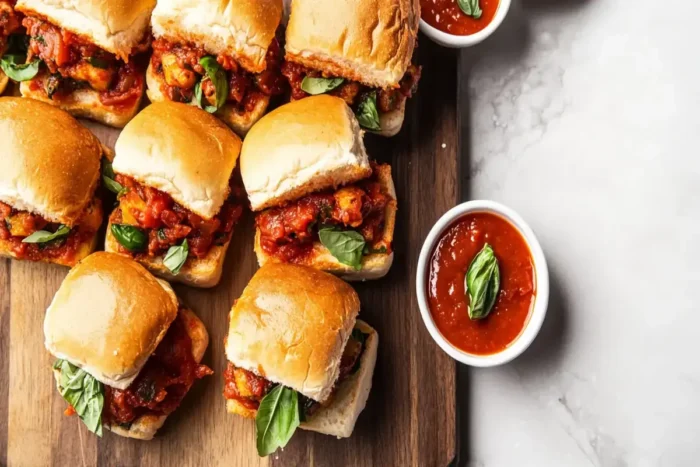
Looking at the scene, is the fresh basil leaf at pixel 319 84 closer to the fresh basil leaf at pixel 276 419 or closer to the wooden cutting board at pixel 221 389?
the wooden cutting board at pixel 221 389

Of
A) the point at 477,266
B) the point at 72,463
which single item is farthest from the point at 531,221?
the point at 72,463

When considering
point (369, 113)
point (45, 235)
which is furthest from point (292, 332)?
point (45, 235)

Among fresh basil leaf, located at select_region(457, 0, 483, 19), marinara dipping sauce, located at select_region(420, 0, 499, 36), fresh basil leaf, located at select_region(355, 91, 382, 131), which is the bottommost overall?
fresh basil leaf, located at select_region(355, 91, 382, 131)

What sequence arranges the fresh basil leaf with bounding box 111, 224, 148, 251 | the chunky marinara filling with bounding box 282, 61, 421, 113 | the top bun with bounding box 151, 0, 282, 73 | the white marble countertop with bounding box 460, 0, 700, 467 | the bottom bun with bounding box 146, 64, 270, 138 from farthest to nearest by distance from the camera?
the white marble countertop with bounding box 460, 0, 700, 467 < the bottom bun with bounding box 146, 64, 270, 138 < the chunky marinara filling with bounding box 282, 61, 421, 113 < the fresh basil leaf with bounding box 111, 224, 148, 251 < the top bun with bounding box 151, 0, 282, 73

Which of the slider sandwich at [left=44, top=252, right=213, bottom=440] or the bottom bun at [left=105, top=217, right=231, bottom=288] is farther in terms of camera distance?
the bottom bun at [left=105, top=217, right=231, bottom=288]

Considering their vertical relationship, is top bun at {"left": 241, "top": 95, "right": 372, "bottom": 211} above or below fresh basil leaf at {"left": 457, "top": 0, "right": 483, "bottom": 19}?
below

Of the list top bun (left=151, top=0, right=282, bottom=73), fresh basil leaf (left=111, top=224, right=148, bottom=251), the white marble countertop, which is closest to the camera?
top bun (left=151, top=0, right=282, bottom=73)

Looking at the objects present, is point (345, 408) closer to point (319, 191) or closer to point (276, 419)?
point (276, 419)

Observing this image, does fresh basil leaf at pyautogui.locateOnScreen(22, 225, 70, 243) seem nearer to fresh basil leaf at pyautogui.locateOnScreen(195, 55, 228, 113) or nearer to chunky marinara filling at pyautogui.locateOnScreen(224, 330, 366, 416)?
fresh basil leaf at pyautogui.locateOnScreen(195, 55, 228, 113)

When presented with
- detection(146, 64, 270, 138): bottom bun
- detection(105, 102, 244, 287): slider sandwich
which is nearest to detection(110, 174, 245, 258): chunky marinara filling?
detection(105, 102, 244, 287): slider sandwich
